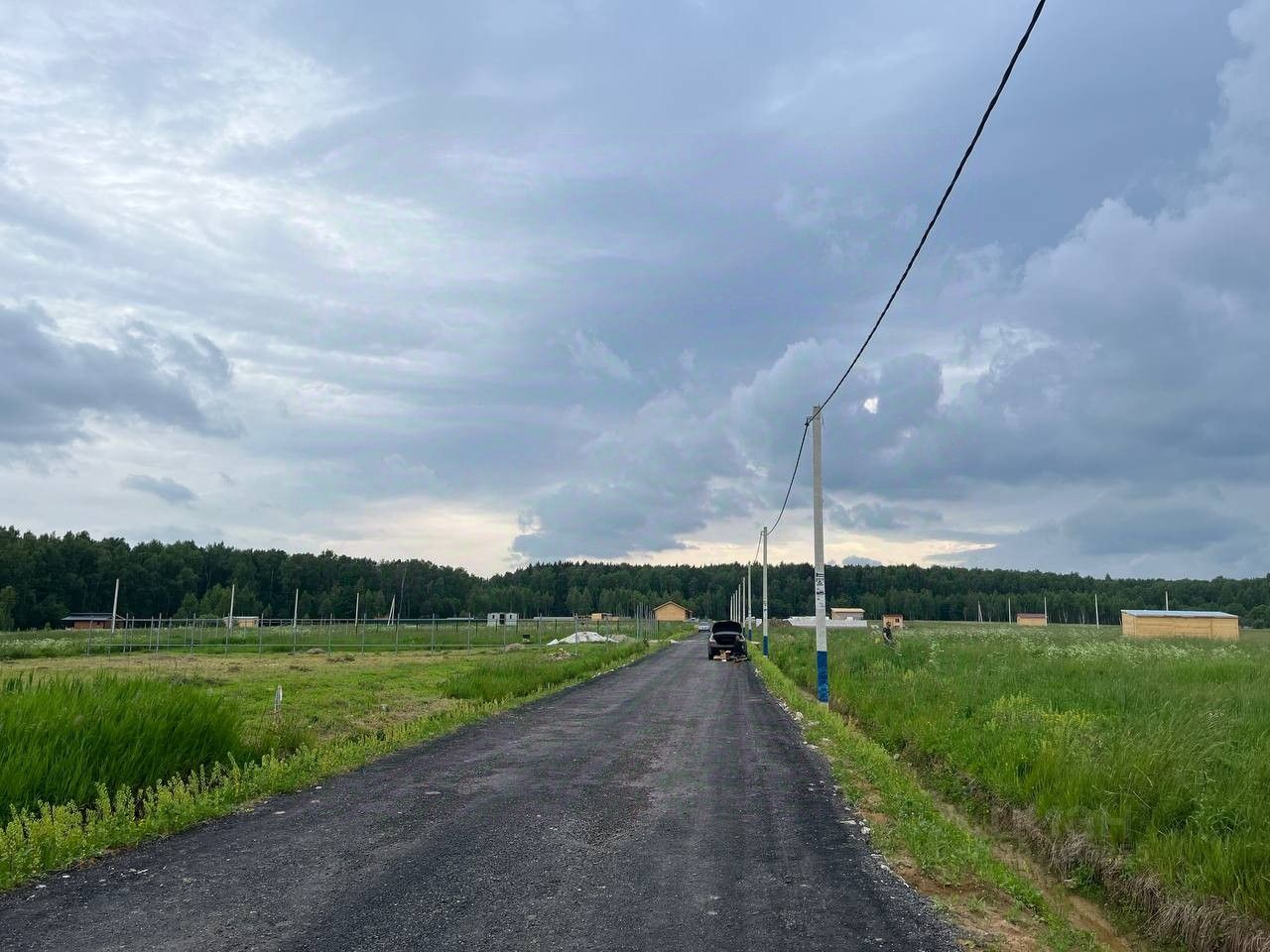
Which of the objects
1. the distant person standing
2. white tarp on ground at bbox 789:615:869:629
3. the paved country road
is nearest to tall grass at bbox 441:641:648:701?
the paved country road

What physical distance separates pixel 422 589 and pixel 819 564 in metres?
148

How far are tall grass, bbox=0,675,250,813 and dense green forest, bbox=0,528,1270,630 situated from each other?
86748mm

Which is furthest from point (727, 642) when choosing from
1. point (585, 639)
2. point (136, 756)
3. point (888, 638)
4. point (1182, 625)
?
point (1182, 625)

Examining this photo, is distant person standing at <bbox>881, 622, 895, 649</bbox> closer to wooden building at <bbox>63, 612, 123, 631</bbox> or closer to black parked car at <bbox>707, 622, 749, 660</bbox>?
black parked car at <bbox>707, 622, 749, 660</bbox>

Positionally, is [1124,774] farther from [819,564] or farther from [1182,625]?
[1182,625]

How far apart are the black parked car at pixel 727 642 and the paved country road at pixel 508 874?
3261 cm

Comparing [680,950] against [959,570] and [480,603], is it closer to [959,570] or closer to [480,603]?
[480,603]

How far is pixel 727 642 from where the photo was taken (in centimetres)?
4506

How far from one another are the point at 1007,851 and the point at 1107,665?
17580 millimetres

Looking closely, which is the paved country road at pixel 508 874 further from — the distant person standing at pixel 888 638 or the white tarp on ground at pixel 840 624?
the white tarp on ground at pixel 840 624

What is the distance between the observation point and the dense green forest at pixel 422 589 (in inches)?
4542

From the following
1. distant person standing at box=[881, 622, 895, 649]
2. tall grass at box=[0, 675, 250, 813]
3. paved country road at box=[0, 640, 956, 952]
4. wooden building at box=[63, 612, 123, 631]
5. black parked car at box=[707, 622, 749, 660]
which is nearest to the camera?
paved country road at box=[0, 640, 956, 952]

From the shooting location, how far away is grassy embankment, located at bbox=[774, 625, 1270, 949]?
666cm

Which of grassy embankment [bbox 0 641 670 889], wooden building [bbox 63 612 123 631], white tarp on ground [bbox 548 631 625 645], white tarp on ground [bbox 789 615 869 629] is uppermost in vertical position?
grassy embankment [bbox 0 641 670 889]
